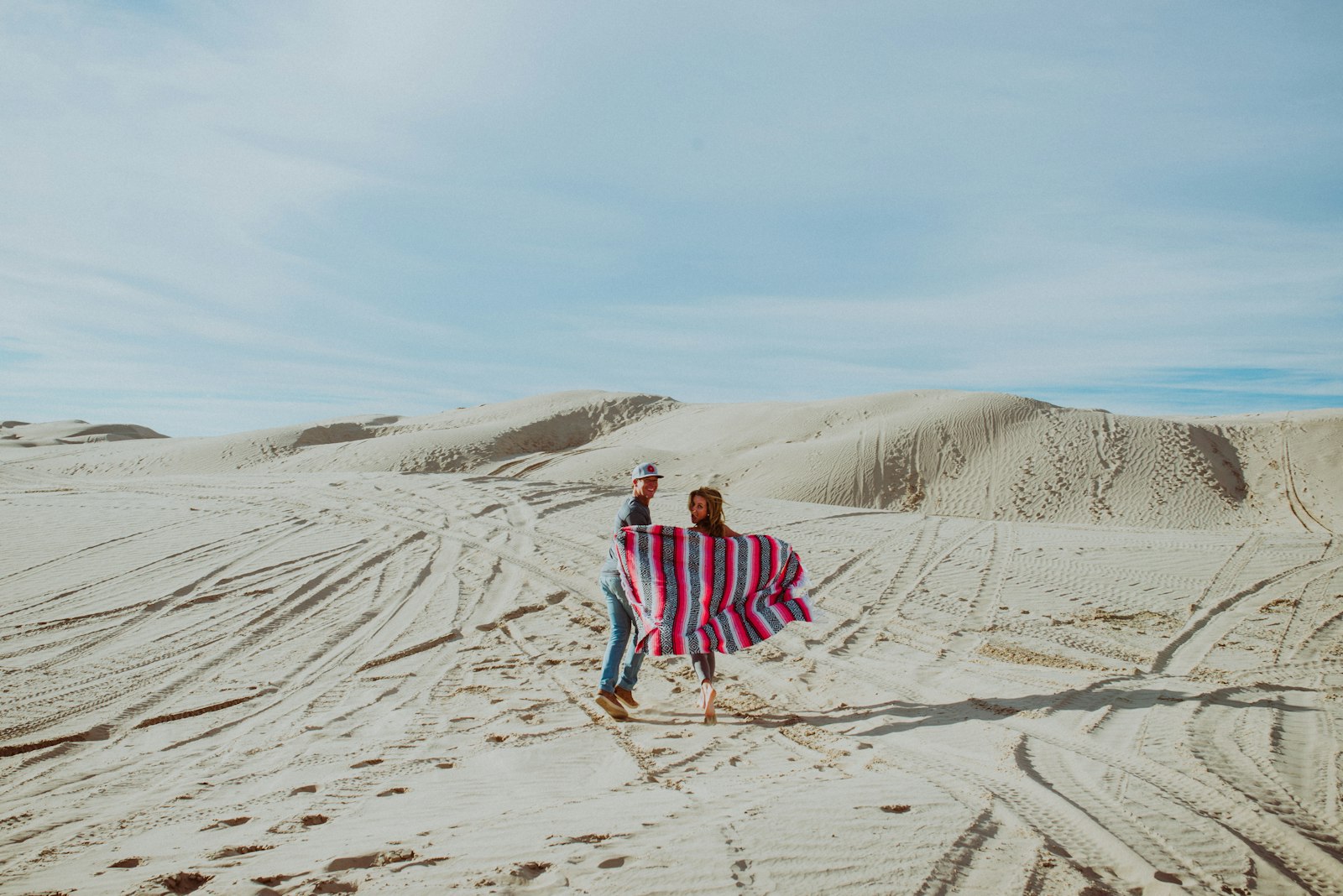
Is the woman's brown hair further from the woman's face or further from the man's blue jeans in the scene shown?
the man's blue jeans

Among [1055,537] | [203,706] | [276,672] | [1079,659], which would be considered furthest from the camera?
[1055,537]

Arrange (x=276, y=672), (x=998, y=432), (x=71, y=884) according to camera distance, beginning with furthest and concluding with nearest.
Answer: (x=998, y=432)
(x=276, y=672)
(x=71, y=884)

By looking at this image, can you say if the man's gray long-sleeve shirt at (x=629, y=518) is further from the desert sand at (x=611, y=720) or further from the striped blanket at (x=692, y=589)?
the desert sand at (x=611, y=720)

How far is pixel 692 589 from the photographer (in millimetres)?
5676

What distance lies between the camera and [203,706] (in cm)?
594

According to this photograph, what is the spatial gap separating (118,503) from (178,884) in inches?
586

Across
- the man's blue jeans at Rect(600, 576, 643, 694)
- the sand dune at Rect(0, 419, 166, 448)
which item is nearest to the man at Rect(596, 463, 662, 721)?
the man's blue jeans at Rect(600, 576, 643, 694)

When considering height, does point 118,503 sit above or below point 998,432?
below

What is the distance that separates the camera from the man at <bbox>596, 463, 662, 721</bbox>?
224 inches

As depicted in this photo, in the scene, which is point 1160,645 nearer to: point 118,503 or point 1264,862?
point 1264,862

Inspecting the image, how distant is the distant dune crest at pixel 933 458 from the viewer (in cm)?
2392

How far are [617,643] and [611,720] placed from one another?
0.53 m

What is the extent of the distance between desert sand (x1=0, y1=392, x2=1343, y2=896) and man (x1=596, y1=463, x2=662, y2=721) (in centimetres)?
21

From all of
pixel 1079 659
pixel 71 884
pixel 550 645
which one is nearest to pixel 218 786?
pixel 71 884
